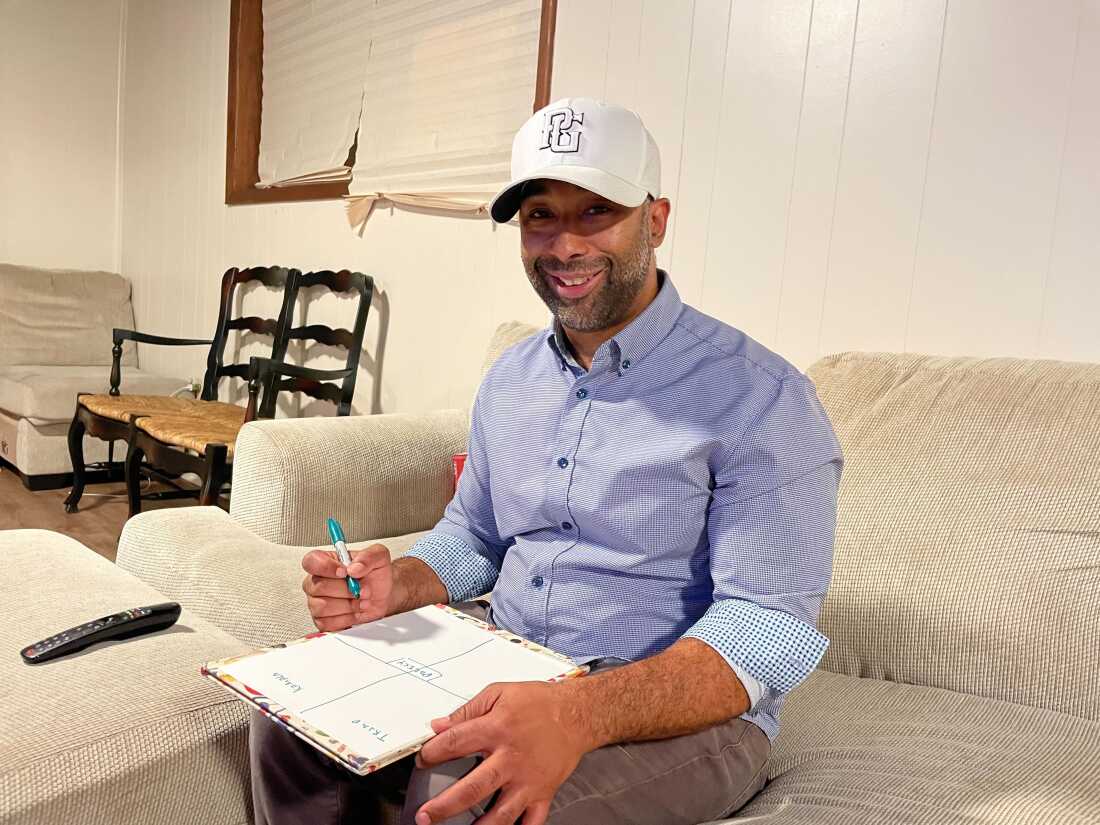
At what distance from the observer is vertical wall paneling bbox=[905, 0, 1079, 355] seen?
156 cm

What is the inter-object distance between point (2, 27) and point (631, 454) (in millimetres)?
4807

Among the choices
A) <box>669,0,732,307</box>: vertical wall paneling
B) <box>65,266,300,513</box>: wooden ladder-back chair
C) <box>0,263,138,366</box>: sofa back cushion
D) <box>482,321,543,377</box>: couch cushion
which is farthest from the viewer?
<box>0,263,138,366</box>: sofa back cushion

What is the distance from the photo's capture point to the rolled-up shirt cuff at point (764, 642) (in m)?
0.93

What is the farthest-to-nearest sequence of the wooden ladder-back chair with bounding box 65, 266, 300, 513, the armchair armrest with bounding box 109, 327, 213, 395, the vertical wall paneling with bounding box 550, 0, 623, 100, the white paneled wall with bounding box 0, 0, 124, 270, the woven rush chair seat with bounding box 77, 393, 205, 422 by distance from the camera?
the white paneled wall with bounding box 0, 0, 124, 270
the armchair armrest with bounding box 109, 327, 213, 395
the wooden ladder-back chair with bounding box 65, 266, 300, 513
the woven rush chair seat with bounding box 77, 393, 205, 422
the vertical wall paneling with bounding box 550, 0, 623, 100

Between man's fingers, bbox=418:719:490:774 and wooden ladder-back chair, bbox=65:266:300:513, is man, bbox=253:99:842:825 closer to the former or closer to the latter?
man's fingers, bbox=418:719:490:774

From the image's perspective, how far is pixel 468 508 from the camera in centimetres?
132

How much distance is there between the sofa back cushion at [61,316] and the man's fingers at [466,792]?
428 centimetres

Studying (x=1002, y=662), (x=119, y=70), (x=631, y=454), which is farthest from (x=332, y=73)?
(x=1002, y=662)

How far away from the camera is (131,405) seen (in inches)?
133

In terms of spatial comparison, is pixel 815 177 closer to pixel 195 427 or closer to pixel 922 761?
pixel 922 761

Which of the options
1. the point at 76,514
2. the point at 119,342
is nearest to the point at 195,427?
the point at 76,514

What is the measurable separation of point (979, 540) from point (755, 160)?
3.39 feet

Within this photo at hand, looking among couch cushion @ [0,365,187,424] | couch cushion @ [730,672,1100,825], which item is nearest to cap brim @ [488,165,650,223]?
couch cushion @ [730,672,1100,825]

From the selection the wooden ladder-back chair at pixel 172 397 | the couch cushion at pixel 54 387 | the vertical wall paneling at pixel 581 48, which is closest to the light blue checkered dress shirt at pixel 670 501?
the vertical wall paneling at pixel 581 48
